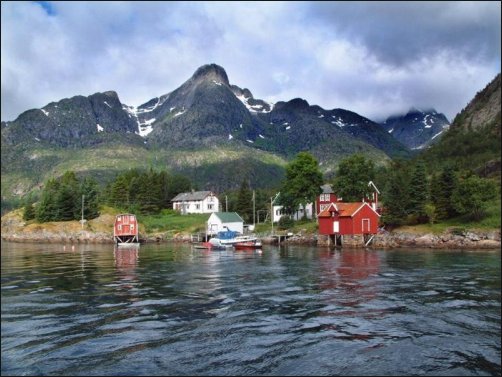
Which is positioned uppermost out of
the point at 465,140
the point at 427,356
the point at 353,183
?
the point at 465,140

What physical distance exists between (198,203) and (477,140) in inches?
3105

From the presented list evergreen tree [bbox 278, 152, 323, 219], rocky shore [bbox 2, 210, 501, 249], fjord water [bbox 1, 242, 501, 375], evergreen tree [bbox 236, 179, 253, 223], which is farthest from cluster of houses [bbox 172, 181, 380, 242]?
fjord water [bbox 1, 242, 501, 375]

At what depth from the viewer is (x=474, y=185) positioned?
201 feet

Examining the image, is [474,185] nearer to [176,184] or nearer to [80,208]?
[80,208]

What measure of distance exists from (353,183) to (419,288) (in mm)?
58656

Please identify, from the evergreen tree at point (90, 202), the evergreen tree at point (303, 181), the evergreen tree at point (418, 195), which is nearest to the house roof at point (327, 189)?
the evergreen tree at point (303, 181)

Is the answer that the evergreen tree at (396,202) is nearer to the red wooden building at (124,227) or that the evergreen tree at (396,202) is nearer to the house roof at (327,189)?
the house roof at (327,189)

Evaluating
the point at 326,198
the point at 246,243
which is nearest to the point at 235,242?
the point at 246,243

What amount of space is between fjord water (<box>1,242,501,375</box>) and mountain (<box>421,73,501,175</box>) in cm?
5182

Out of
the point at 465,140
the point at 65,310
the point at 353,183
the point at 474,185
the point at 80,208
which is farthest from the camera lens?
the point at 465,140

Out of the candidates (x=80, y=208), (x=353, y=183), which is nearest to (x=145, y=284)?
(x=353, y=183)

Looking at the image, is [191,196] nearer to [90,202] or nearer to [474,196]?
[90,202]

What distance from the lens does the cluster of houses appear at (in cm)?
7269

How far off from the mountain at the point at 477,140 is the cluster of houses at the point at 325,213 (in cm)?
1514
